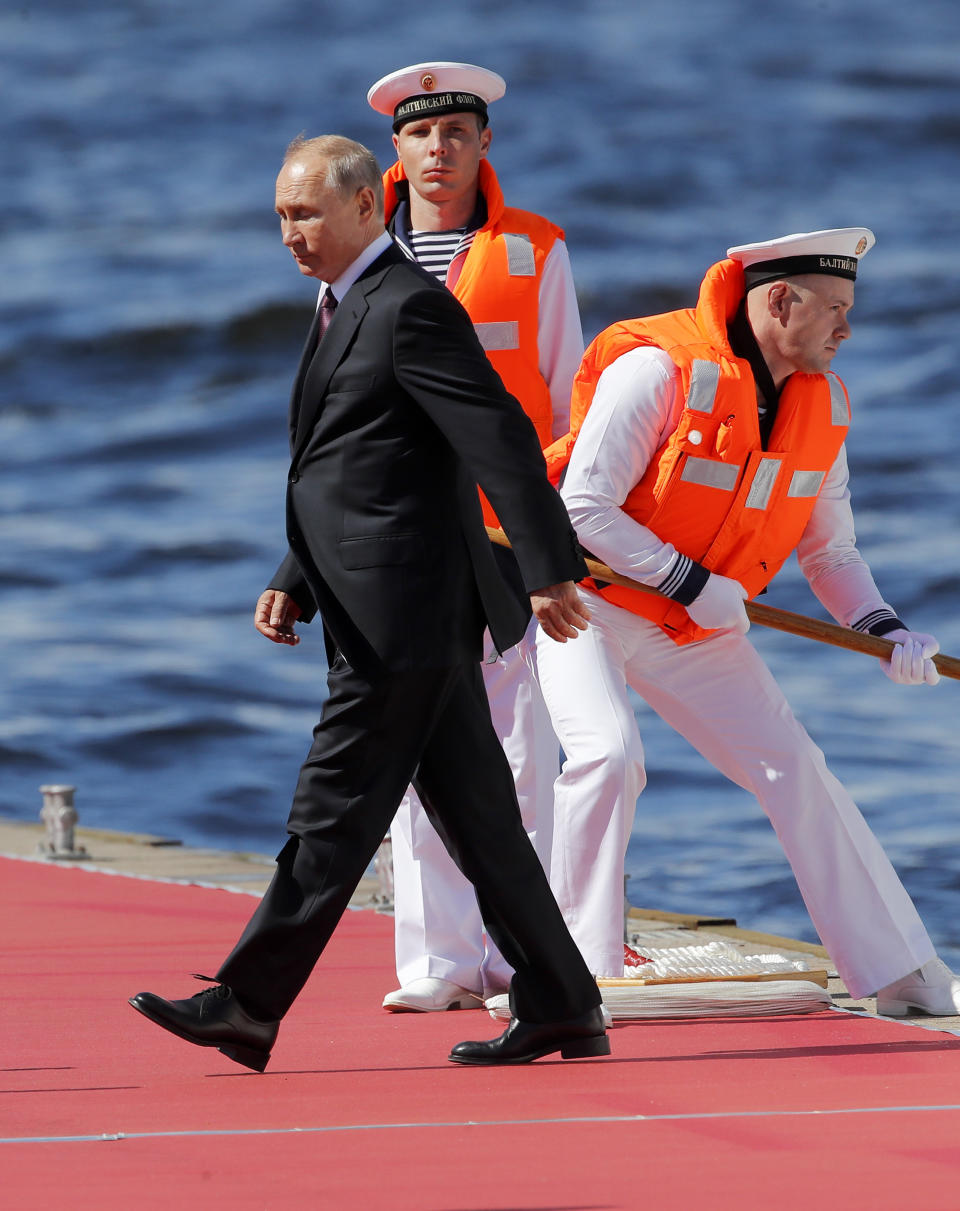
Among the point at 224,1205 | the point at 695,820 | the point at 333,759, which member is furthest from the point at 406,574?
the point at 695,820

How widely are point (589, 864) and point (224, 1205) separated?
174cm

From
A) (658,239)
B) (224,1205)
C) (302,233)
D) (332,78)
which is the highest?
(332,78)

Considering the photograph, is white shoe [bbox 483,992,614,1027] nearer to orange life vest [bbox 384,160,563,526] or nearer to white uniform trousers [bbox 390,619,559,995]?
white uniform trousers [bbox 390,619,559,995]

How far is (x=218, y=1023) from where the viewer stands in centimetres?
413

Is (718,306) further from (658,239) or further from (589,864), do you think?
(658,239)

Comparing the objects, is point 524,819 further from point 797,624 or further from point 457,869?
point 797,624

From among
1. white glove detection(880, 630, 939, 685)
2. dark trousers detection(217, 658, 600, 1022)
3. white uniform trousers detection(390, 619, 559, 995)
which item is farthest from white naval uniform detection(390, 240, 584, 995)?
dark trousers detection(217, 658, 600, 1022)

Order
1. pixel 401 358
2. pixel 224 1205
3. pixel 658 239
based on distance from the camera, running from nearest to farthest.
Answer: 1. pixel 224 1205
2. pixel 401 358
3. pixel 658 239

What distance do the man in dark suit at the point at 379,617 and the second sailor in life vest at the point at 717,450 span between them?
0.73m

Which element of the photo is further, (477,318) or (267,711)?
(267,711)

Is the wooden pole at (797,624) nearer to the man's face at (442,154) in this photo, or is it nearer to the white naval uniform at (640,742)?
the white naval uniform at (640,742)

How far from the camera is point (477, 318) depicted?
5.21m

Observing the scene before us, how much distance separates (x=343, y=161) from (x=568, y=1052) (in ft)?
5.42

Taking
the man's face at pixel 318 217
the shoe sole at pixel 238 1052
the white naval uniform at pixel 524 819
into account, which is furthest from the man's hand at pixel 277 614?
the white naval uniform at pixel 524 819
